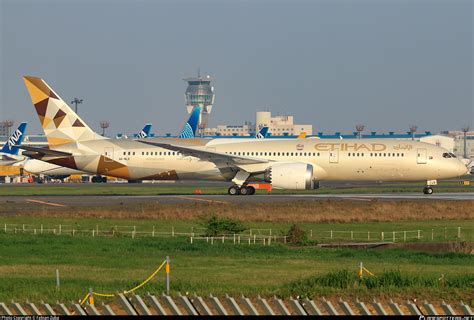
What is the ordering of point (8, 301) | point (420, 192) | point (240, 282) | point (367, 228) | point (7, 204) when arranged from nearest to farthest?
point (8, 301) → point (240, 282) → point (367, 228) → point (7, 204) → point (420, 192)

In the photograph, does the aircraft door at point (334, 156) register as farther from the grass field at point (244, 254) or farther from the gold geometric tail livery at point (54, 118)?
the gold geometric tail livery at point (54, 118)

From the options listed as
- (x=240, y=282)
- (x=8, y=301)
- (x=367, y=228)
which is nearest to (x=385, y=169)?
(x=367, y=228)

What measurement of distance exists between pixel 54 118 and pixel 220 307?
57.5 m

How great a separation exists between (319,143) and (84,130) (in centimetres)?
1854

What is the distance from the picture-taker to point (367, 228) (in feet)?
173

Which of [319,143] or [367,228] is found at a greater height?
[319,143]

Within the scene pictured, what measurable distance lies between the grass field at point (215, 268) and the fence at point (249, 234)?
2.48 metres

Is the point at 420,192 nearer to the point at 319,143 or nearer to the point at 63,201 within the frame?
the point at 319,143

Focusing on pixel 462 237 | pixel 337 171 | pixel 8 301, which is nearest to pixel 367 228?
pixel 462 237

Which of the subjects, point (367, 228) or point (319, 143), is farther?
point (319, 143)

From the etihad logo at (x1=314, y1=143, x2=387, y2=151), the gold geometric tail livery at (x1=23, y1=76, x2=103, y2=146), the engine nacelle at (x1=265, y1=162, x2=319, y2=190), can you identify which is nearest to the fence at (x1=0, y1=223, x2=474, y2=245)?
the engine nacelle at (x1=265, y1=162, x2=319, y2=190)

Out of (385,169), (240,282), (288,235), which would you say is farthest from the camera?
(385,169)

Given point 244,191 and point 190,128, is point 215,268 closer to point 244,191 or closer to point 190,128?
point 244,191

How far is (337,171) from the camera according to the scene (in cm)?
7456
